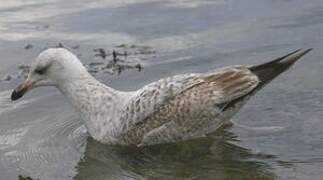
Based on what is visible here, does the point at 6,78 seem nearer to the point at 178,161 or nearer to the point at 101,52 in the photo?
the point at 101,52

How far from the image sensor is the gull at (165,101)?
25.8 feet

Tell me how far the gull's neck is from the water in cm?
18

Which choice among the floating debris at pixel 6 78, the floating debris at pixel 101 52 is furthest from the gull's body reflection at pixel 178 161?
the floating debris at pixel 101 52

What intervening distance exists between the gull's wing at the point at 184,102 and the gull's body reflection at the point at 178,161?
170mm

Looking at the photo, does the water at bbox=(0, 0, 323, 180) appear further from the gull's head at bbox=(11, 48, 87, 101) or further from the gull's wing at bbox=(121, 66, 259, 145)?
the gull's head at bbox=(11, 48, 87, 101)

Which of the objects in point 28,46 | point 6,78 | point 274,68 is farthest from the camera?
point 28,46

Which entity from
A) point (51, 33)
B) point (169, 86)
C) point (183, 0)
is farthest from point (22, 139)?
point (183, 0)

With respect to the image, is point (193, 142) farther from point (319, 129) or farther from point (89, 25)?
point (89, 25)

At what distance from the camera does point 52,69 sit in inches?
324

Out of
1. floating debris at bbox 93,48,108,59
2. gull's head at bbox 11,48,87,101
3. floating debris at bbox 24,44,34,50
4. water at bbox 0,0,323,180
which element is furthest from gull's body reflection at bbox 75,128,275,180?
floating debris at bbox 24,44,34,50

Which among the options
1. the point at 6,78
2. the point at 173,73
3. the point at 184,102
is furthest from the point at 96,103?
the point at 6,78

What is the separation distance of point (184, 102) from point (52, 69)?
4.40 ft

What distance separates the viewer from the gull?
7.87 metres

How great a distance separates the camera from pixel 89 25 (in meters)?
11.6
